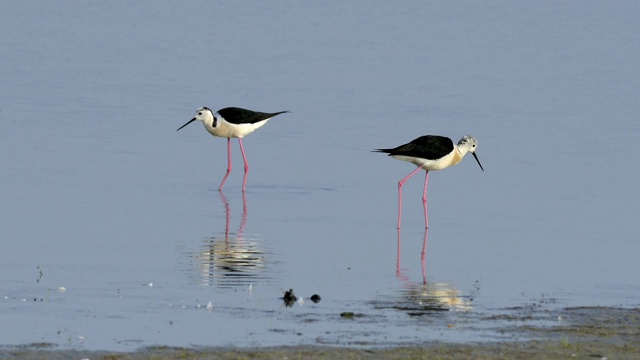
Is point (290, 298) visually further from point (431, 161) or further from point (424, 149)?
point (431, 161)

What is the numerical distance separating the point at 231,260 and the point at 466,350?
155 inches

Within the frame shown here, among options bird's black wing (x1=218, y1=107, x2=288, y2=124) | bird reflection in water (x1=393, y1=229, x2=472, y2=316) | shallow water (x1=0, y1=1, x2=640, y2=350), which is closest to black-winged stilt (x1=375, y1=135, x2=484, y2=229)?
shallow water (x1=0, y1=1, x2=640, y2=350)

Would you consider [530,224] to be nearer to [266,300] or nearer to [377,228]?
[377,228]

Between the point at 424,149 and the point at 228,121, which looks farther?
the point at 228,121

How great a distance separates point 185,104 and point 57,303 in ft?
46.6

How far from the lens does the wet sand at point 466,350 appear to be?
348 inches

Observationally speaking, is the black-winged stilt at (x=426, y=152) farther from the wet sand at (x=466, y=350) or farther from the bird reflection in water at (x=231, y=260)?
the wet sand at (x=466, y=350)

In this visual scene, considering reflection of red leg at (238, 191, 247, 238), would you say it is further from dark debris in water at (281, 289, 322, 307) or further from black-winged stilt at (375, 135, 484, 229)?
dark debris in water at (281, 289, 322, 307)

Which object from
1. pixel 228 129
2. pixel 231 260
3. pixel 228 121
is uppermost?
pixel 228 121

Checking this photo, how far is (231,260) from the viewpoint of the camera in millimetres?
12703

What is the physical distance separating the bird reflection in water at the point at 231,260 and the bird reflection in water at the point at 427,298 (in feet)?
3.88

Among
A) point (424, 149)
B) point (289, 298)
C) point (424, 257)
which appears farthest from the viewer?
point (424, 149)

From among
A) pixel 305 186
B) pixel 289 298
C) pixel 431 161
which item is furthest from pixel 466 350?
pixel 305 186

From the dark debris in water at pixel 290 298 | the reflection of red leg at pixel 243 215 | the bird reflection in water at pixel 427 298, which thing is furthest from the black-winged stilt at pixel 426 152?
the dark debris in water at pixel 290 298
